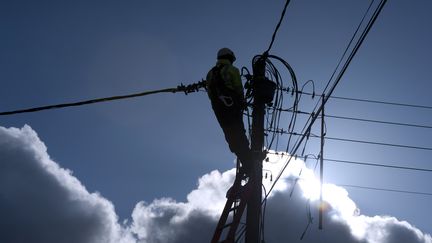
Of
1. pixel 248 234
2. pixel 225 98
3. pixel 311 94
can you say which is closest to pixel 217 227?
pixel 248 234

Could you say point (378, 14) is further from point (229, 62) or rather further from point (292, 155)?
point (292, 155)

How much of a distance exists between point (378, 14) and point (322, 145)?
5.46 metres

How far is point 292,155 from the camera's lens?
10008mm

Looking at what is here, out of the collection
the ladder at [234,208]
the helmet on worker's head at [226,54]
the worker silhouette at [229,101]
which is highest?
the helmet on worker's head at [226,54]

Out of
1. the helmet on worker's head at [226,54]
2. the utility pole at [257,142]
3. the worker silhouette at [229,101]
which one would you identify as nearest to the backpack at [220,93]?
the worker silhouette at [229,101]

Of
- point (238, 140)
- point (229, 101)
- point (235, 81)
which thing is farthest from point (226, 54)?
point (238, 140)

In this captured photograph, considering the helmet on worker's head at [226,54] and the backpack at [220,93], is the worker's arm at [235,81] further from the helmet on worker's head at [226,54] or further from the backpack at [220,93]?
the helmet on worker's head at [226,54]

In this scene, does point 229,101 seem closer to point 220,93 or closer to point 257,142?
point 220,93

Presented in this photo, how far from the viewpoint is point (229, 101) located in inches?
303

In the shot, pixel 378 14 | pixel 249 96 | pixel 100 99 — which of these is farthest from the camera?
pixel 249 96

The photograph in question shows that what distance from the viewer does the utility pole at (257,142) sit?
753 cm

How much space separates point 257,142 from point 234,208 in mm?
1304

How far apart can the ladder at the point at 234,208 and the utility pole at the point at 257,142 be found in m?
0.12

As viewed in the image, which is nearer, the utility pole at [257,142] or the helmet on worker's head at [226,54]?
the utility pole at [257,142]
